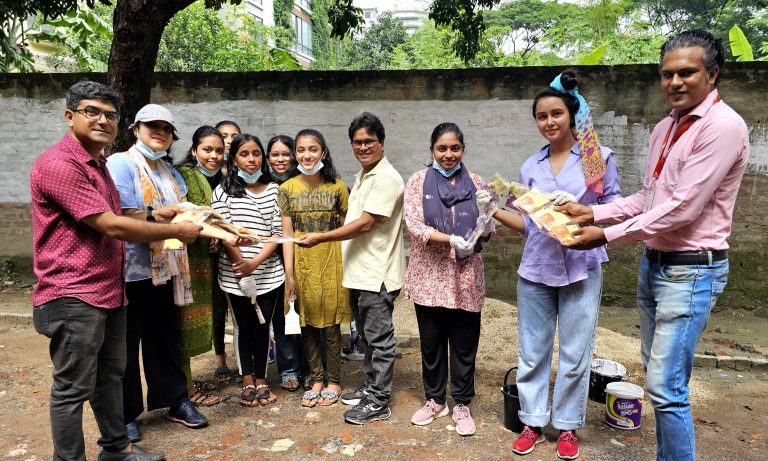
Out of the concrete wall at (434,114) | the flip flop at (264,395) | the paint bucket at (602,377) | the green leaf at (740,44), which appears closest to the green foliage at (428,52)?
the green leaf at (740,44)

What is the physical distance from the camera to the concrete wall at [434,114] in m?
5.95

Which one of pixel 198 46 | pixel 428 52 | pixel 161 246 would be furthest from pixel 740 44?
pixel 428 52

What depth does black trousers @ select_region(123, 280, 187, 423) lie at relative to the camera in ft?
10.5

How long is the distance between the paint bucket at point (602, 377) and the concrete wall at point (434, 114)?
9.13ft

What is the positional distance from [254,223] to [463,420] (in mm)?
1888

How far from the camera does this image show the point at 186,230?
2877mm

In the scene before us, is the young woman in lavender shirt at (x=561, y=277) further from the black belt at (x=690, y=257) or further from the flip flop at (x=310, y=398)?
the flip flop at (x=310, y=398)

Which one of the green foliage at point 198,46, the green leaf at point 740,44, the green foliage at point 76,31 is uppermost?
the green foliage at point 198,46

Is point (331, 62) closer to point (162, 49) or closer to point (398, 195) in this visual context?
point (162, 49)

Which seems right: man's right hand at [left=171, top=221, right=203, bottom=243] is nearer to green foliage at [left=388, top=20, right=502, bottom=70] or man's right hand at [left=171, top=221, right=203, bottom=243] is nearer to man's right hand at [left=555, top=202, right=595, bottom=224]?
man's right hand at [left=555, top=202, right=595, bottom=224]

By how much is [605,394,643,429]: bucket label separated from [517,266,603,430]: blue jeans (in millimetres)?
364

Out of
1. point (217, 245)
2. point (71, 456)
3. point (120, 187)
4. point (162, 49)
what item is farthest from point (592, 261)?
point (162, 49)

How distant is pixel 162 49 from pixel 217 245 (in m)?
18.0

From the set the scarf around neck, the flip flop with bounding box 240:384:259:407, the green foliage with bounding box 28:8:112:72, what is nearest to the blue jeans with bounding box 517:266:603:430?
the scarf around neck
